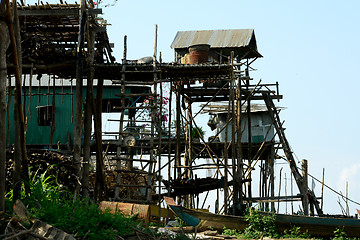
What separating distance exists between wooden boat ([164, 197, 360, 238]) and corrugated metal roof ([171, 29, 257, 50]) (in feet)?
40.0

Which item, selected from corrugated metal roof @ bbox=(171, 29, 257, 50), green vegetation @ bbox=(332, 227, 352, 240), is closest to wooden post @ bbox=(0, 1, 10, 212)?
green vegetation @ bbox=(332, 227, 352, 240)

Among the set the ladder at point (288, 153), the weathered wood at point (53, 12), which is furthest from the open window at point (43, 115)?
the weathered wood at point (53, 12)

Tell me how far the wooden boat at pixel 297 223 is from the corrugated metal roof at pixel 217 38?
12183mm

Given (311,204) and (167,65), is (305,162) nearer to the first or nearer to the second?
(311,204)

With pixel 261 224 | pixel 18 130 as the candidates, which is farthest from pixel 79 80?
pixel 261 224

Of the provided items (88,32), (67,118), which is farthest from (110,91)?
(88,32)

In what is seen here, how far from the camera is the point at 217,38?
27.6 meters

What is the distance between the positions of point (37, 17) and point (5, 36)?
241 inches

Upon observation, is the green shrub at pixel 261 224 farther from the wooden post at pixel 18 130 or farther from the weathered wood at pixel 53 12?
the wooden post at pixel 18 130

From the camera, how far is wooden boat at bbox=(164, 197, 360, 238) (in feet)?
54.0

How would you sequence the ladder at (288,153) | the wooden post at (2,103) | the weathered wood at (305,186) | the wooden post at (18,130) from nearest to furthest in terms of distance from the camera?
the wooden post at (2,103), the wooden post at (18,130), the weathered wood at (305,186), the ladder at (288,153)

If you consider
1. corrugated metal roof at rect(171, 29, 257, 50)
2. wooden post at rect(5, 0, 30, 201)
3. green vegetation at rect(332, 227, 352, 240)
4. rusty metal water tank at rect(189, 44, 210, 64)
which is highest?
corrugated metal roof at rect(171, 29, 257, 50)

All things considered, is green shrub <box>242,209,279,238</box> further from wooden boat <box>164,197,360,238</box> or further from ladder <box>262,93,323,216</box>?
ladder <box>262,93,323,216</box>

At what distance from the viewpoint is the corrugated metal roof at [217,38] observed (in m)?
27.0
